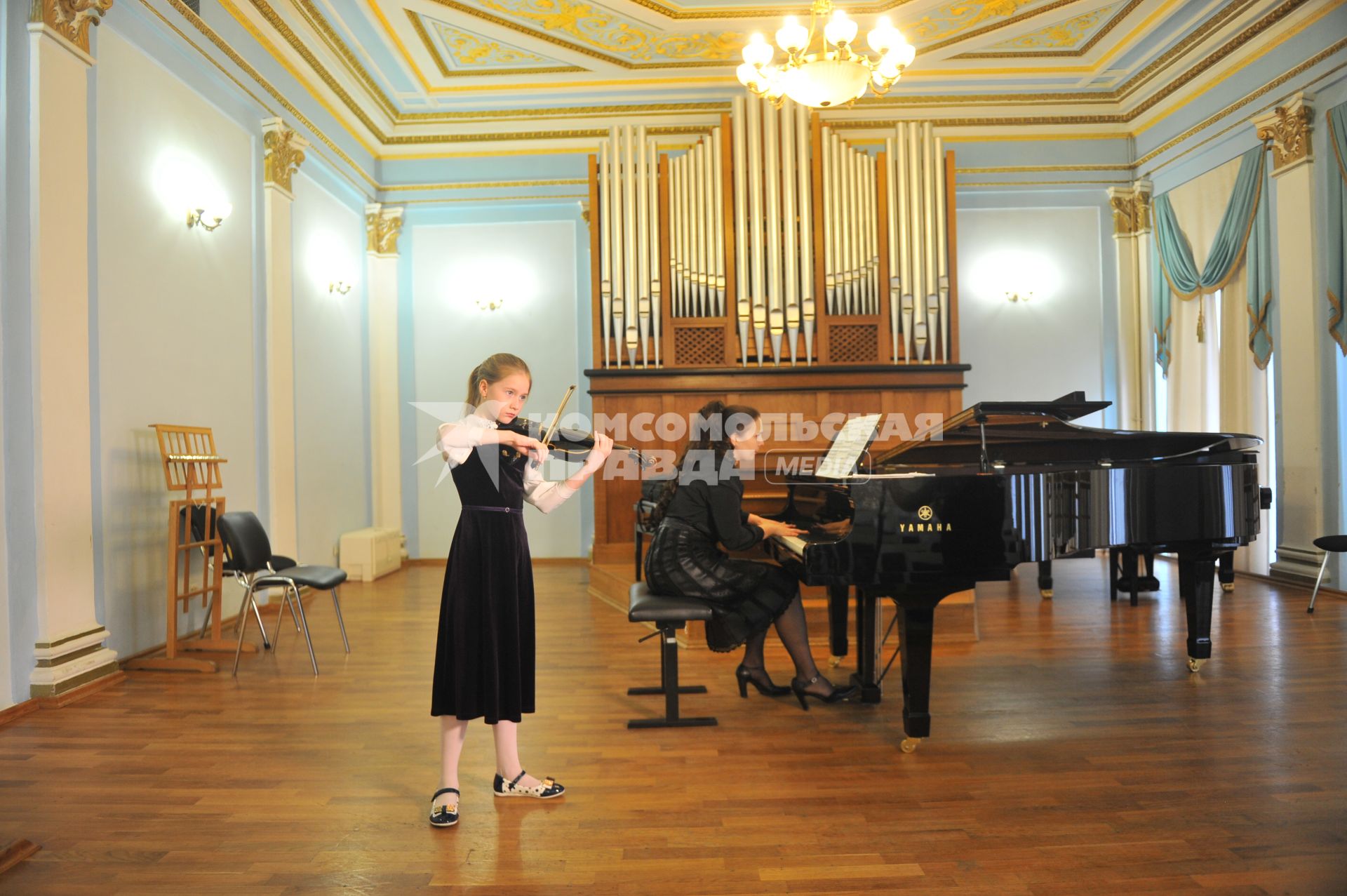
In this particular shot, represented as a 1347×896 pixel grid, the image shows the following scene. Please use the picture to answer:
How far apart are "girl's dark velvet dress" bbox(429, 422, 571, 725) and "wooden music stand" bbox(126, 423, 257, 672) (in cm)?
236

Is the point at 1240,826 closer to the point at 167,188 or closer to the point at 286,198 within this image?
the point at 167,188

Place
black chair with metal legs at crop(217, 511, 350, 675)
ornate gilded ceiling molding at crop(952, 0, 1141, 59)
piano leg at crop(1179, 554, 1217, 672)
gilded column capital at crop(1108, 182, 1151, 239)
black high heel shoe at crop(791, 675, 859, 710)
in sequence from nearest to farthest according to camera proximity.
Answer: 1. black high heel shoe at crop(791, 675, 859, 710)
2. piano leg at crop(1179, 554, 1217, 672)
3. black chair with metal legs at crop(217, 511, 350, 675)
4. ornate gilded ceiling molding at crop(952, 0, 1141, 59)
5. gilded column capital at crop(1108, 182, 1151, 239)

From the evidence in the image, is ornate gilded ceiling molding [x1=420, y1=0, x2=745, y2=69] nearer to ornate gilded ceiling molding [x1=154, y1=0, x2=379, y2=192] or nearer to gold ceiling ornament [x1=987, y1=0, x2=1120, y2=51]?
ornate gilded ceiling molding [x1=154, y1=0, x2=379, y2=192]

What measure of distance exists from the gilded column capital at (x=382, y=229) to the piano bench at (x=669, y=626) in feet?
18.3

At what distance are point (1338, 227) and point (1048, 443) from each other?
326 cm

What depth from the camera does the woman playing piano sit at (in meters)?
3.37

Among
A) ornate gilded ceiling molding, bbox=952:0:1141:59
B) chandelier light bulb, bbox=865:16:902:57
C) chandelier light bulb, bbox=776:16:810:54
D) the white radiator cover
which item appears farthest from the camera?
the white radiator cover

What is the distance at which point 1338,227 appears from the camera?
554cm

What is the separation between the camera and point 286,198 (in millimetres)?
6051

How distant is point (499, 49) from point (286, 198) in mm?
2047

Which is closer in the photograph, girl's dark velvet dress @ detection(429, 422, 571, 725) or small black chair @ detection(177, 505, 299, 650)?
girl's dark velvet dress @ detection(429, 422, 571, 725)

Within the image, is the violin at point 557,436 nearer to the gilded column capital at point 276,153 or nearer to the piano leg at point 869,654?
the piano leg at point 869,654

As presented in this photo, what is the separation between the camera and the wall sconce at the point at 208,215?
16.1 feet

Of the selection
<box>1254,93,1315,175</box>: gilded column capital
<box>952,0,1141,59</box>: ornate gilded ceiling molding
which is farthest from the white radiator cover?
<box>1254,93,1315,175</box>: gilded column capital
